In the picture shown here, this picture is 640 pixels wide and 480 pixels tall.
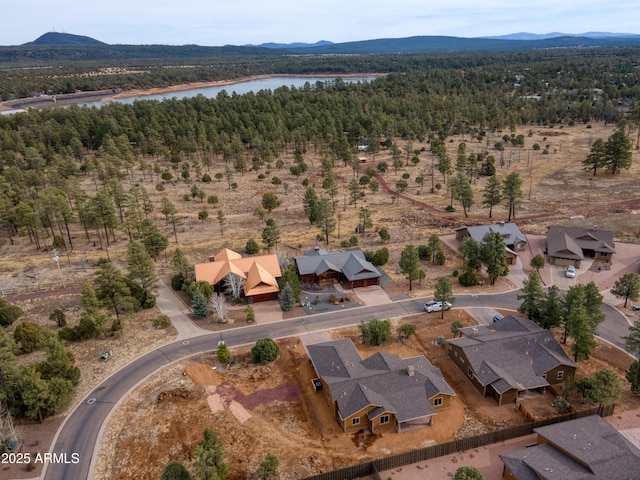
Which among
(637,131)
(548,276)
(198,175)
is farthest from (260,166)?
(637,131)

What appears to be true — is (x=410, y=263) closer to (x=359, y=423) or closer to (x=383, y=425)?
(x=383, y=425)

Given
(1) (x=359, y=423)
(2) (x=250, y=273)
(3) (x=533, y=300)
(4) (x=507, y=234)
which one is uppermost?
(3) (x=533, y=300)

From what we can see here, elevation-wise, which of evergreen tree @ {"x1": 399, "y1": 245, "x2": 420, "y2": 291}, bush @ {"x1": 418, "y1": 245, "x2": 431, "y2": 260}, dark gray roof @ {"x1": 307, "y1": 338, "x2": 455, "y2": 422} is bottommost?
bush @ {"x1": 418, "y1": 245, "x2": 431, "y2": 260}

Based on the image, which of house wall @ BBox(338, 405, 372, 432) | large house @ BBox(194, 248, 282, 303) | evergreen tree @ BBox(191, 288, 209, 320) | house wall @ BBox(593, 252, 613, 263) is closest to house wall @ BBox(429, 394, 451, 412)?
house wall @ BBox(338, 405, 372, 432)

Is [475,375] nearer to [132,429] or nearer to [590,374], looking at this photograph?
[590,374]

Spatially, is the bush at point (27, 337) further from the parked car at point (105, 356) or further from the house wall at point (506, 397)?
the house wall at point (506, 397)

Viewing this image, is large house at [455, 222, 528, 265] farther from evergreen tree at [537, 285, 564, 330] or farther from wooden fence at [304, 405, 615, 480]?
wooden fence at [304, 405, 615, 480]

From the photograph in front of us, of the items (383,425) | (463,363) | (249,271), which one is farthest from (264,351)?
(463,363)
